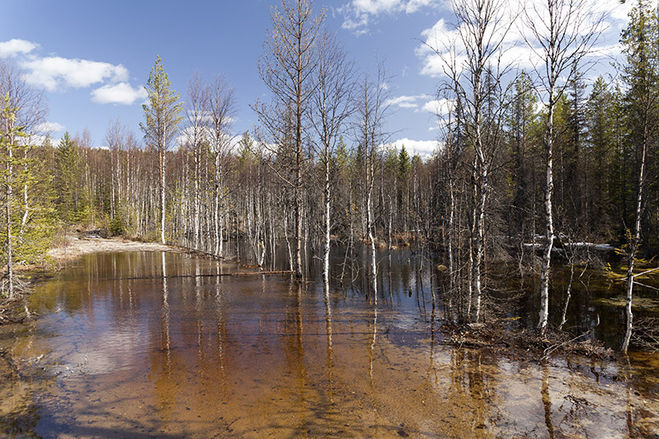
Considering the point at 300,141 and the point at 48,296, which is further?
the point at 300,141

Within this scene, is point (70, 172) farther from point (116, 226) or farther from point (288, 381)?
point (288, 381)

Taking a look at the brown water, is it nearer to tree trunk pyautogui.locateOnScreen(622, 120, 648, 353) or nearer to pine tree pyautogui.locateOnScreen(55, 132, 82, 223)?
tree trunk pyautogui.locateOnScreen(622, 120, 648, 353)

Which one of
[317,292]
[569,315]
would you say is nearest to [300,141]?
[317,292]

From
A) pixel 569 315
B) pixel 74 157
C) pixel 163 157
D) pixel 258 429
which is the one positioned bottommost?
pixel 569 315

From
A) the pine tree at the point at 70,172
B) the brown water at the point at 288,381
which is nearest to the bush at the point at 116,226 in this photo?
the pine tree at the point at 70,172

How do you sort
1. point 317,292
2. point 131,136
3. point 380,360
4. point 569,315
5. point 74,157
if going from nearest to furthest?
1. point 380,360
2. point 569,315
3. point 317,292
4. point 131,136
5. point 74,157

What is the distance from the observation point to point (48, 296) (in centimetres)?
1234

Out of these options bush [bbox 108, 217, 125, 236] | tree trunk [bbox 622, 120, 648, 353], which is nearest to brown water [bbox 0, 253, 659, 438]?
tree trunk [bbox 622, 120, 648, 353]

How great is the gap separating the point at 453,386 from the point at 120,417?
5.52 m

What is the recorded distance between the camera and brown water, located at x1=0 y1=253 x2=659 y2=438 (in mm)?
4661

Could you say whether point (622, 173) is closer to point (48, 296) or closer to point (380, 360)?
point (380, 360)

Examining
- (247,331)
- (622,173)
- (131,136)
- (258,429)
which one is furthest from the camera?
(131,136)

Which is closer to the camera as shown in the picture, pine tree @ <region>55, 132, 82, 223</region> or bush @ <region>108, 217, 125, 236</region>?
bush @ <region>108, 217, 125, 236</region>

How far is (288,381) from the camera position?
5988mm
